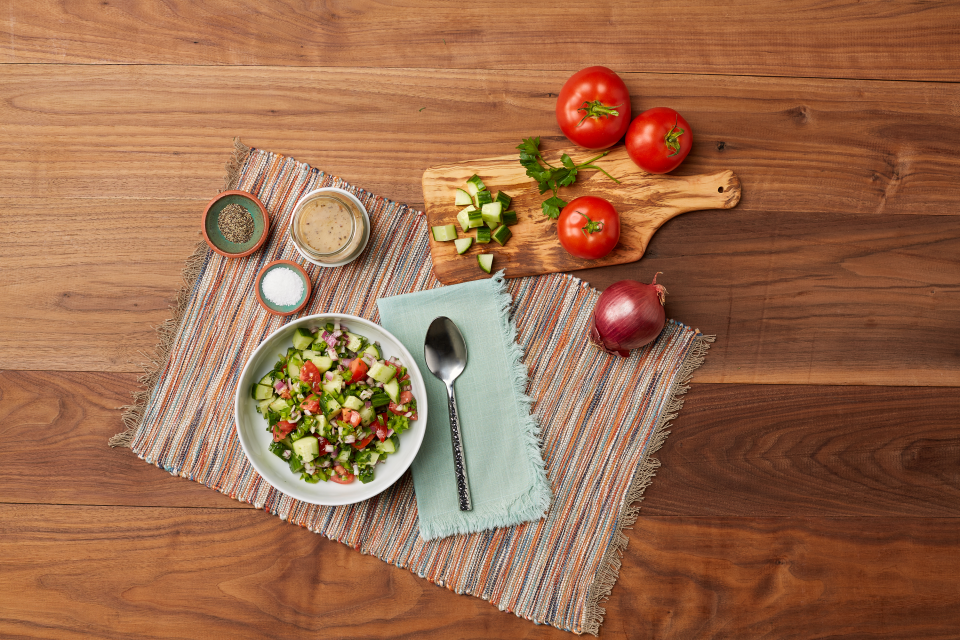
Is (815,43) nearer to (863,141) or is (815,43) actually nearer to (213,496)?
(863,141)

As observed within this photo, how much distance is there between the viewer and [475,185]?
78.2 inches

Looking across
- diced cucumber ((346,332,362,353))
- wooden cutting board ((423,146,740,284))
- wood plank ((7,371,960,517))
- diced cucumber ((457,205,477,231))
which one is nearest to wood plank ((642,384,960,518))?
wood plank ((7,371,960,517))

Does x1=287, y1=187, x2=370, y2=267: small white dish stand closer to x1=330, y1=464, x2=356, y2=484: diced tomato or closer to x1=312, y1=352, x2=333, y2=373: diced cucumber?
x1=312, y1=352, x2=333, y2=373: diced cucumber

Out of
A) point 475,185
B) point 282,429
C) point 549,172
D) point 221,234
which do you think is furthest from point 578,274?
point 221,234

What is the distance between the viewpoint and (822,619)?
81.2 inches

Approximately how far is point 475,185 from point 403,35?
23.6 inches

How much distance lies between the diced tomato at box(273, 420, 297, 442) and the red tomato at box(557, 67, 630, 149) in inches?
51.1

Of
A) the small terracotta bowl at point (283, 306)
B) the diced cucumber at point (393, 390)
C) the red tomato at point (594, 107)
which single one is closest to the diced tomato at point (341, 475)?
the diced cucumber at point (393, 390)

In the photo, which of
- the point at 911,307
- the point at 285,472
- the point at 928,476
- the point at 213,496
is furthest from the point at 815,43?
the point at 213,496

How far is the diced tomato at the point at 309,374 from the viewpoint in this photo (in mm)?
1836

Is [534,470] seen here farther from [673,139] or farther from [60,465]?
[60,465]

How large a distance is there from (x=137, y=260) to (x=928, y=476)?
9.36 feet

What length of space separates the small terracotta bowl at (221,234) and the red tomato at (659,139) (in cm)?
126

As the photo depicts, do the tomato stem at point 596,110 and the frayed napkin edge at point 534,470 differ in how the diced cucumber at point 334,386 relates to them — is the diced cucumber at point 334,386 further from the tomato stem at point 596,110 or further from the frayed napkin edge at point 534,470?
the tomato stem at point 596,110
